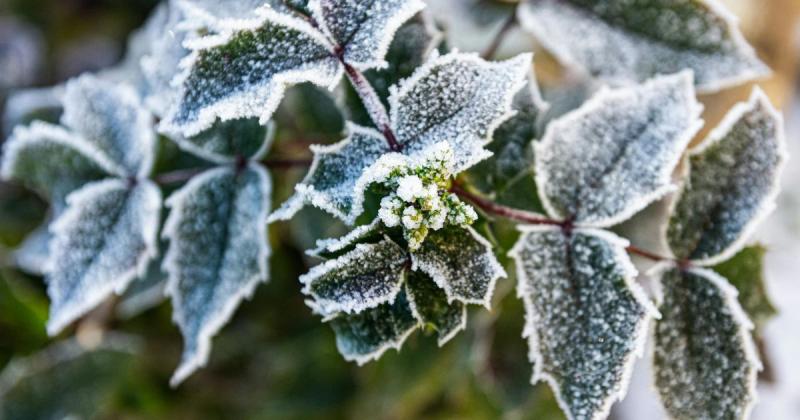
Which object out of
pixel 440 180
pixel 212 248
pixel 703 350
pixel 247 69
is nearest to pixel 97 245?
pixel 212 248

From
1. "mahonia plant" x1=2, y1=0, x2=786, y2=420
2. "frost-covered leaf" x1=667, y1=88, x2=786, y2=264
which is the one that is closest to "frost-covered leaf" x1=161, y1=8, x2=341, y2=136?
"mahonia plant" x1=2, y1=0, x2=786, y2=420

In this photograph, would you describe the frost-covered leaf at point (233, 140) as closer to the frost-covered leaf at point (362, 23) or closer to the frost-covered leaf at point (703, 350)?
the frost-covered leaf at point (362, 23)

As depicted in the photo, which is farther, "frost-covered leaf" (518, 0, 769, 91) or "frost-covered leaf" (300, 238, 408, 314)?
"frost-covered leaf" (518, 0, 769, 91)

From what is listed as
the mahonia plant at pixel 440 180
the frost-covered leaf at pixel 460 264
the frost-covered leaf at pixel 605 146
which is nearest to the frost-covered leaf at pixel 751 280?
the mahonia plant at pixel 440 180

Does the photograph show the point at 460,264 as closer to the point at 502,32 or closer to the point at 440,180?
the point at 440,180

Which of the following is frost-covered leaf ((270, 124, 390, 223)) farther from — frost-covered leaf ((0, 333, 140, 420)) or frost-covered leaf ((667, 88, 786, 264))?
frost-covered leaf ((0, 333, 140, 420))
